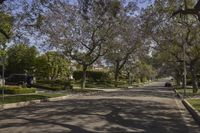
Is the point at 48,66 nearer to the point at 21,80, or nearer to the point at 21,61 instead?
the point at 21,61

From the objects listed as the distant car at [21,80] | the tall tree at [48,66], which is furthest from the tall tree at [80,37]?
the tall tree at [48,66]

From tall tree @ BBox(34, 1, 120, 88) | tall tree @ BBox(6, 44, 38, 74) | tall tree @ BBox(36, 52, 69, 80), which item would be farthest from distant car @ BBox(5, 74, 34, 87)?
tall tree @ BBox(6, 44, 38, 74)

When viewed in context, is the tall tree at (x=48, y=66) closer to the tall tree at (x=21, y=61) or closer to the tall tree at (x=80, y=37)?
the tall tree at (x=21, y=61)

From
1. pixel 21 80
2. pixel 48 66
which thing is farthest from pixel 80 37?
pixel 48 66

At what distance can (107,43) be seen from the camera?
55844mm

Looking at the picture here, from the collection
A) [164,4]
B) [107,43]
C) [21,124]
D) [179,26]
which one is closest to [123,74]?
[107,43]

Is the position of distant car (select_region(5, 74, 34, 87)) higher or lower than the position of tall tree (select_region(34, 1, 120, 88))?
lower

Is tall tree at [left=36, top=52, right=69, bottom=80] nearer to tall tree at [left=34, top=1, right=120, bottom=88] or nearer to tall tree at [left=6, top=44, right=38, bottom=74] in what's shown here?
tall tree at [left=6, top=44, right=38, bottom=74]

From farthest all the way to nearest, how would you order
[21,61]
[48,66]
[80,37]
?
[21,61]
[48,66]
[80,37]

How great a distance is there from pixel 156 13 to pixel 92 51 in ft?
73.7

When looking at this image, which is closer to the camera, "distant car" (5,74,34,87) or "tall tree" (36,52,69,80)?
"distant car" (5,74,34,87)

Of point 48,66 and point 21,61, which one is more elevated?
point 21,61

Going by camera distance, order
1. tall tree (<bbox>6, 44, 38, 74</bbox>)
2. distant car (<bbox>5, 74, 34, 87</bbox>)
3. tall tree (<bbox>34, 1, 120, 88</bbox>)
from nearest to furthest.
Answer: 1. tall tree (<bbox>34, 1, 120, 88</bbox>)
2. distant car (<bbox>5, 74, 34, 87</bbox>)
3. tall tree (<bbox>6, 44, 38, 74</bbox>)

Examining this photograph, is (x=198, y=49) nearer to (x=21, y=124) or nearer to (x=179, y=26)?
(x=179, y=26)
